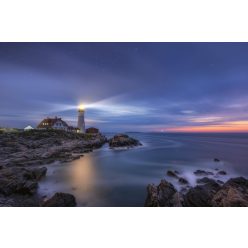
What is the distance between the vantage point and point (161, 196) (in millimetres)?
3115

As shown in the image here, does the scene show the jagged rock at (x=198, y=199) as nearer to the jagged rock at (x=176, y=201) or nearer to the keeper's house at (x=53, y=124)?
the jagged rock at (x=176, y=201)

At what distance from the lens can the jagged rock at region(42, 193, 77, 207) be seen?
288cm

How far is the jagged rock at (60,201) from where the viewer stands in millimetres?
2877

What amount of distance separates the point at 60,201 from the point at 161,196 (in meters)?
1.92

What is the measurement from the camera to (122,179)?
469cm

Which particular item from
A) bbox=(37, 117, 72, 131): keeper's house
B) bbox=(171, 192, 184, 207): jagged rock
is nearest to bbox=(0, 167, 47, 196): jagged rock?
bbox=(171, 192, 184, 207): jagged rock

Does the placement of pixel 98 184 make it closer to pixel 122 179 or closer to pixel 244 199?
pixel 122 179

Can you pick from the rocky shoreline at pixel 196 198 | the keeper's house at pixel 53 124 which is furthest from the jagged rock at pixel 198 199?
the keeper's house at pixel 53 124

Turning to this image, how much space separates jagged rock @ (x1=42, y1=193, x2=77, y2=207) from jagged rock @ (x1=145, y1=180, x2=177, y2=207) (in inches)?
58.5

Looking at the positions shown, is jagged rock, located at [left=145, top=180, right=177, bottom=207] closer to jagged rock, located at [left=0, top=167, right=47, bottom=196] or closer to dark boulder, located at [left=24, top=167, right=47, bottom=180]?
jagged rock, located at [left=0, top=167, right=47, bottom=196]

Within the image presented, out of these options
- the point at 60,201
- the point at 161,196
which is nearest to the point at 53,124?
the point at 60,201
